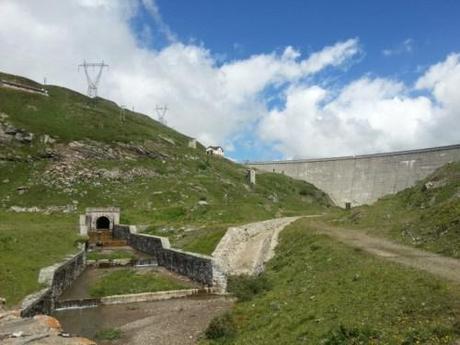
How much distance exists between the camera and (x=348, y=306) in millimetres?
20047

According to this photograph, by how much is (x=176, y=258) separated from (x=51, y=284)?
48.5 feet

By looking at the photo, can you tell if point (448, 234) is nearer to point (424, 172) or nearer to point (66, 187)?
point (66, 187)

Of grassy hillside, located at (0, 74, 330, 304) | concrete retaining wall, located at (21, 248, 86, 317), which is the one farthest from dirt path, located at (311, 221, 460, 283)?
concrete retaining wall, located at (21, 248, 86, 317)

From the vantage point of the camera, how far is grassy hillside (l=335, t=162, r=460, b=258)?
30281 millimetres

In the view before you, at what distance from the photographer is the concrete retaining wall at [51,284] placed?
→ 2688cm

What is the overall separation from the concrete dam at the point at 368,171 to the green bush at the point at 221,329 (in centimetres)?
9390

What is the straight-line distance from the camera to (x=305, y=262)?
108 ft

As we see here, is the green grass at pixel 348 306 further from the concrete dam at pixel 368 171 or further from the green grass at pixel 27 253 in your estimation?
the concrete dam at pixel 368 171

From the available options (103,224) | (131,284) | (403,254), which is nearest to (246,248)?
(131,284)

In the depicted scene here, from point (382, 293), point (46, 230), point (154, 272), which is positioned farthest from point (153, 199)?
→ point (382, 293)

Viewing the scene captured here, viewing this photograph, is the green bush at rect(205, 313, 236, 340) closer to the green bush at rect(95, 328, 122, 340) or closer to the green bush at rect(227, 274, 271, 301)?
the green bush at rect(95, 328, 122, 340)

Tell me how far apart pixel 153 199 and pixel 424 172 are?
6928cm

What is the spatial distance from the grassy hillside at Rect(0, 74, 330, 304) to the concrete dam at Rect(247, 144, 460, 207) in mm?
9078

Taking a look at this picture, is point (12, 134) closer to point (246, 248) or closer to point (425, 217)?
point (246, 248)
